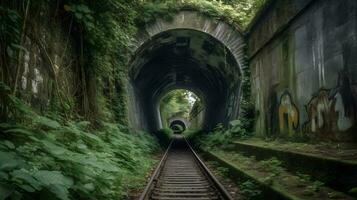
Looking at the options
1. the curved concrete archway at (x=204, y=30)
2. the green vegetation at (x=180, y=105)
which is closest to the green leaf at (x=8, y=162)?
the curved concrete archway at (x=204, y=30)

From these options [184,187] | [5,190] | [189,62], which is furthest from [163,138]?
[5,190]

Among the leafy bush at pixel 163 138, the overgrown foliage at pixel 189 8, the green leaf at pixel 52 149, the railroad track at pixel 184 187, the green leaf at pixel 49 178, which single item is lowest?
the railroad track at pixel 184 187

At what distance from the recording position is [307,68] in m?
9.43

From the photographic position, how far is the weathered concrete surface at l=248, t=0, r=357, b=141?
24.7 ft

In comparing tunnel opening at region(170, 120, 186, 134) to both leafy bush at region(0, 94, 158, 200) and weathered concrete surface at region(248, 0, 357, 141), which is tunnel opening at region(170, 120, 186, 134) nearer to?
weathered concrete surface at region(248, 0, 357, 141)

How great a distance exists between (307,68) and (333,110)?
1654 millimetres

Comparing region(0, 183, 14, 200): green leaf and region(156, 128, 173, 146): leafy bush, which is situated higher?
region(156, 128, 173, 146): leafy bush

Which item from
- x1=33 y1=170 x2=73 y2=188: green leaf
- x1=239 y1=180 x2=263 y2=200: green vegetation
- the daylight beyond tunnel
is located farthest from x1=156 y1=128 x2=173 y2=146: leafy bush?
x1=33 y1=170 x2=73 y2=188: green leaf

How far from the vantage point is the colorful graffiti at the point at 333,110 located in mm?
7438

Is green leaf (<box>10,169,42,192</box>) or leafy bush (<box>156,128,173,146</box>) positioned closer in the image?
green leaf (<box>10,169,42,192</box>)

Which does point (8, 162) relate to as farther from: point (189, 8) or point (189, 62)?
point (189, 62)

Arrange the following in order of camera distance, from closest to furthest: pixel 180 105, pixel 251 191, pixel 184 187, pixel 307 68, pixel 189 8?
pixel 251 191
pixel 184 187
pixel 307 68
pixel 189 8
pixel 180 105

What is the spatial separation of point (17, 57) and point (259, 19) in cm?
978

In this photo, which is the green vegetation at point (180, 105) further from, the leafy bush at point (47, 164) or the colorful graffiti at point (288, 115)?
the leafy bush at point (47, 164)
